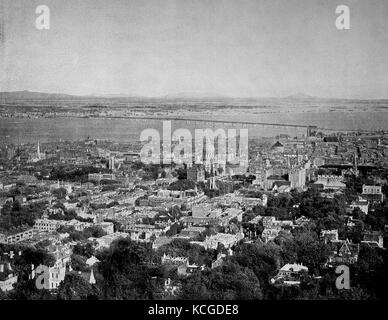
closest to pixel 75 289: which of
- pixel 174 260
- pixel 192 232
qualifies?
pixel 174 260

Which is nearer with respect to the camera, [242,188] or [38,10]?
[38,10]

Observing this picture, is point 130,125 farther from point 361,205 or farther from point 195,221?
point 361,205

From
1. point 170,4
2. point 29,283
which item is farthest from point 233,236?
point 170,4

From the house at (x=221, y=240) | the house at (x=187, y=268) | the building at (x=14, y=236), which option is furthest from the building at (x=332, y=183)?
the building at (x=14, y=236)

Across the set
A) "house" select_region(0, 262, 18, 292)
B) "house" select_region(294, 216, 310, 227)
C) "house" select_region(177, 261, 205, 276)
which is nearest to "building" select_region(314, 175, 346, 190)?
"house" select_region(294, 216, 310, 227)

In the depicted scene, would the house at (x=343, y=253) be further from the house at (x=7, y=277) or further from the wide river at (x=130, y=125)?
the house at (x=7, y=277)

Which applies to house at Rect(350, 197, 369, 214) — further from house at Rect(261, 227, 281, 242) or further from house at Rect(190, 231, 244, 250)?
house at Rect(190, 231, 244, 250)

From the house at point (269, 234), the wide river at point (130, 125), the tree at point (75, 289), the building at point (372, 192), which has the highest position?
the wide river at point (130, 125)

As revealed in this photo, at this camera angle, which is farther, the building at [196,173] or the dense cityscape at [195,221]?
the building at [196,173]
